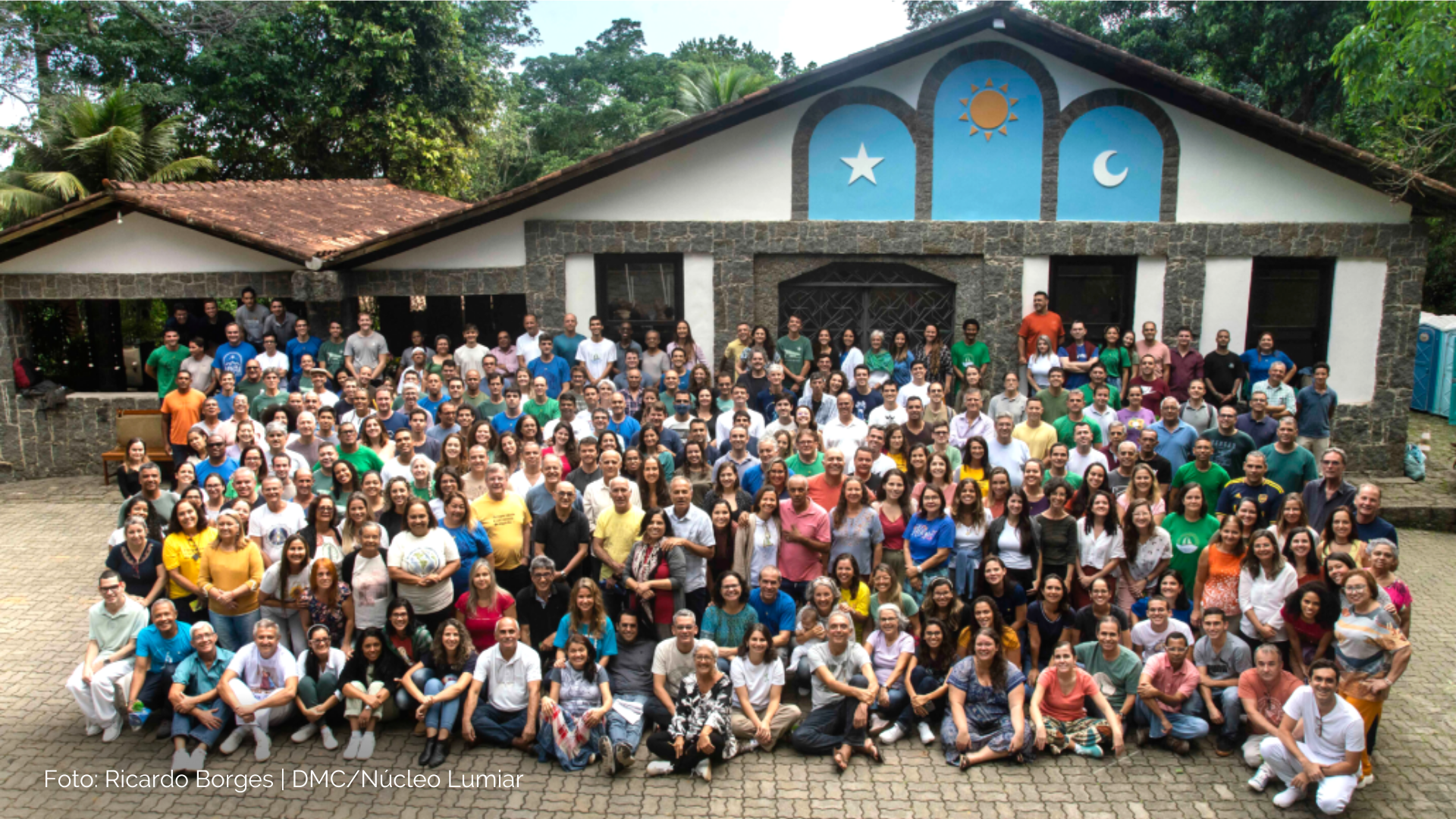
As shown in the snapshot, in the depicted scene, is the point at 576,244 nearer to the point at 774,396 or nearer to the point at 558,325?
the point at 558,325

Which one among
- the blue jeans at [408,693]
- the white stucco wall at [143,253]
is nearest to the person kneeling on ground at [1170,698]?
the blue jeans at [408,693]

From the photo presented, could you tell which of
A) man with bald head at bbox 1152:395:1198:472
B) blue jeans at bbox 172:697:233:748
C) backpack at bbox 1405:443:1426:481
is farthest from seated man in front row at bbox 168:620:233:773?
backpack at bbox 1405:443:1426:481

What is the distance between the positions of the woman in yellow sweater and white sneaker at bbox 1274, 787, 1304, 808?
7.07 meters

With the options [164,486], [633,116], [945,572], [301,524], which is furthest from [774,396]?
[633,116]

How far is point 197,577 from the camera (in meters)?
7.66

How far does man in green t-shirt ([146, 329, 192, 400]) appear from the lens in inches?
469

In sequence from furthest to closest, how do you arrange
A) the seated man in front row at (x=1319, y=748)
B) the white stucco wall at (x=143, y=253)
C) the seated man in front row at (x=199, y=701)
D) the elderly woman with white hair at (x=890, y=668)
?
the white stucco wall at (x=143, y=253), the elderly woman with white hair at (x=890, y=668), the seated man in front row at (x=199, y=701), the seated man in front row at (x=1319, y=748)

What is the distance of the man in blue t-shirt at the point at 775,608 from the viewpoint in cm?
745

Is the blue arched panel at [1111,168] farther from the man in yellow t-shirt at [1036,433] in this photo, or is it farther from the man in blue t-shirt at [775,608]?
the man in blue t-shirt at [775,608]

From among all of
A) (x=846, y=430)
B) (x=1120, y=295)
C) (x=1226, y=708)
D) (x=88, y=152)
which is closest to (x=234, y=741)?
(x=846, y=430)

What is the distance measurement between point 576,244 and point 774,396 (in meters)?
3.63

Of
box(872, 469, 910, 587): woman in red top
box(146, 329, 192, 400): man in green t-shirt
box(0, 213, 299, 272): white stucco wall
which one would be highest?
box(0, 213, 299, 272): white stucco wall

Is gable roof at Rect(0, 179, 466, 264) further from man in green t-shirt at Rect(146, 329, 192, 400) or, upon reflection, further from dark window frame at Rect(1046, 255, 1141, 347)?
dark window frame at Rect(1046, 255, 1141, 347)

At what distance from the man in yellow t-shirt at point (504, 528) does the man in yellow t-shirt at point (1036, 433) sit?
4492 mm
